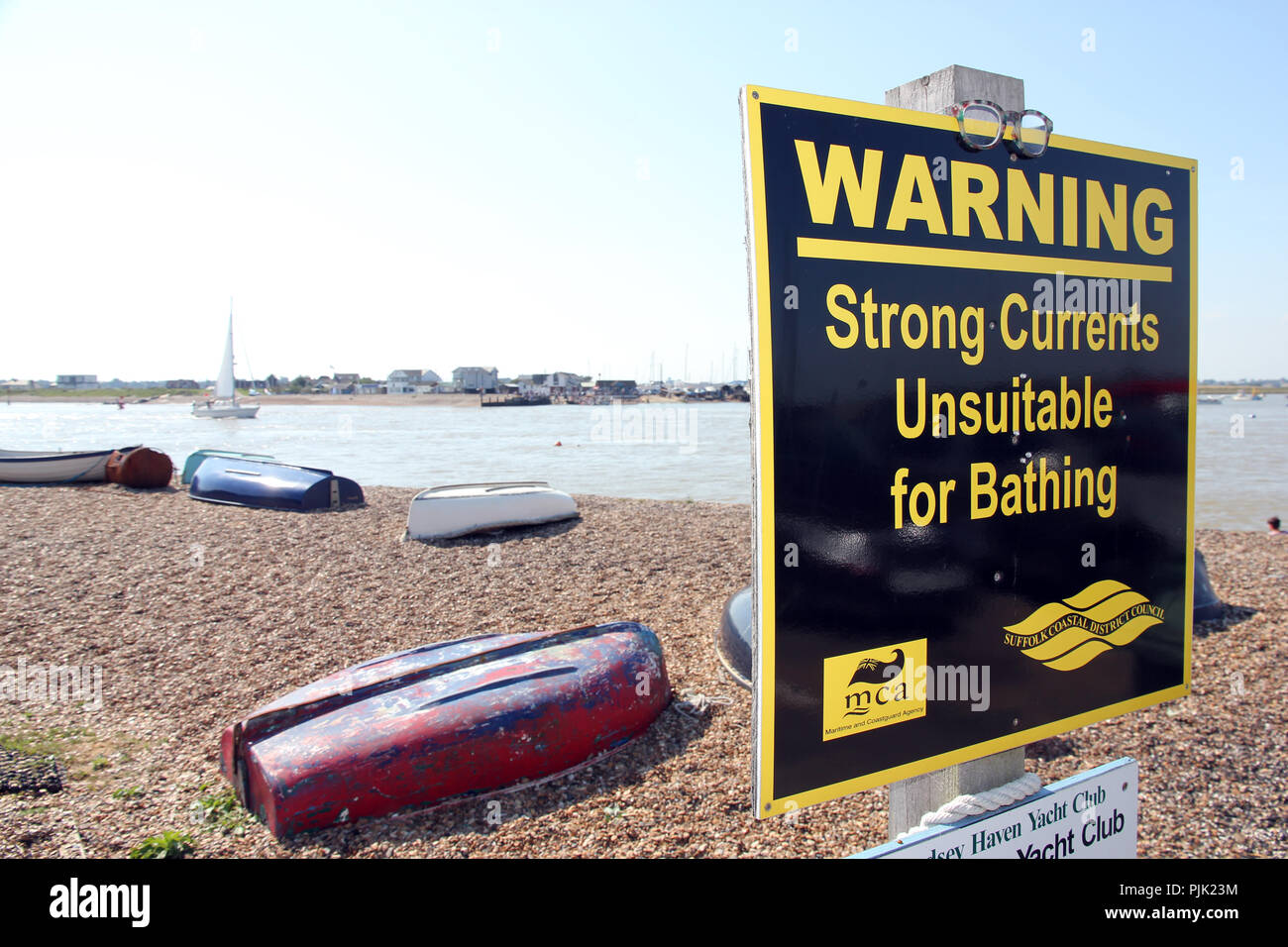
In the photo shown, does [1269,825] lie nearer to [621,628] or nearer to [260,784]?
[621,628]

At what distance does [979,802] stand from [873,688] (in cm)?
47

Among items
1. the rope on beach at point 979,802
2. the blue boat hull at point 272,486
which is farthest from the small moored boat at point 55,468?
the rope on beach at point 979,802

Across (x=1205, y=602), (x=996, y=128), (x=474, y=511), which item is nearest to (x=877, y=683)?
(x=996, y=128)

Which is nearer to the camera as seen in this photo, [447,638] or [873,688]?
[873,688]

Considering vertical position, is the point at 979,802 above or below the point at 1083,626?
below

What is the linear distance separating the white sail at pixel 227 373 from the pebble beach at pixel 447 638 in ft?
152

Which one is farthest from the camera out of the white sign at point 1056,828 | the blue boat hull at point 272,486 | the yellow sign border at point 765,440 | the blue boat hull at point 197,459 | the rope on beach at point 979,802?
the blue boat hull at point 197,459

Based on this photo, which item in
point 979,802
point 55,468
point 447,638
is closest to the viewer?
point 979,802

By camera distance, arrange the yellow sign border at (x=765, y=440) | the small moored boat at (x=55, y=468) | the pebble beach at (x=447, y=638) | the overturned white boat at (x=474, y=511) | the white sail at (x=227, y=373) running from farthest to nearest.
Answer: the white sail at (x=227, y=373), the small moored boat at (x=55, y=468), the overturned white boat at (x=474, y=511), the pebble beach at (x=447, y=638), the yellow sign border at (x=765, y=440)

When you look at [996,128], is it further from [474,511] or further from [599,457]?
[599,457]

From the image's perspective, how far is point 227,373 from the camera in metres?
57.4

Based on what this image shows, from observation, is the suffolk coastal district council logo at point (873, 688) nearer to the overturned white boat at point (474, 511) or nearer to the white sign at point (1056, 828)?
the white sign at point (1056, 828)

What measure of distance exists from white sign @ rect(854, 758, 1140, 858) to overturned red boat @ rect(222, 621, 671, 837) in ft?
10.9

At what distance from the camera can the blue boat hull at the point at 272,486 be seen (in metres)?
15.3
